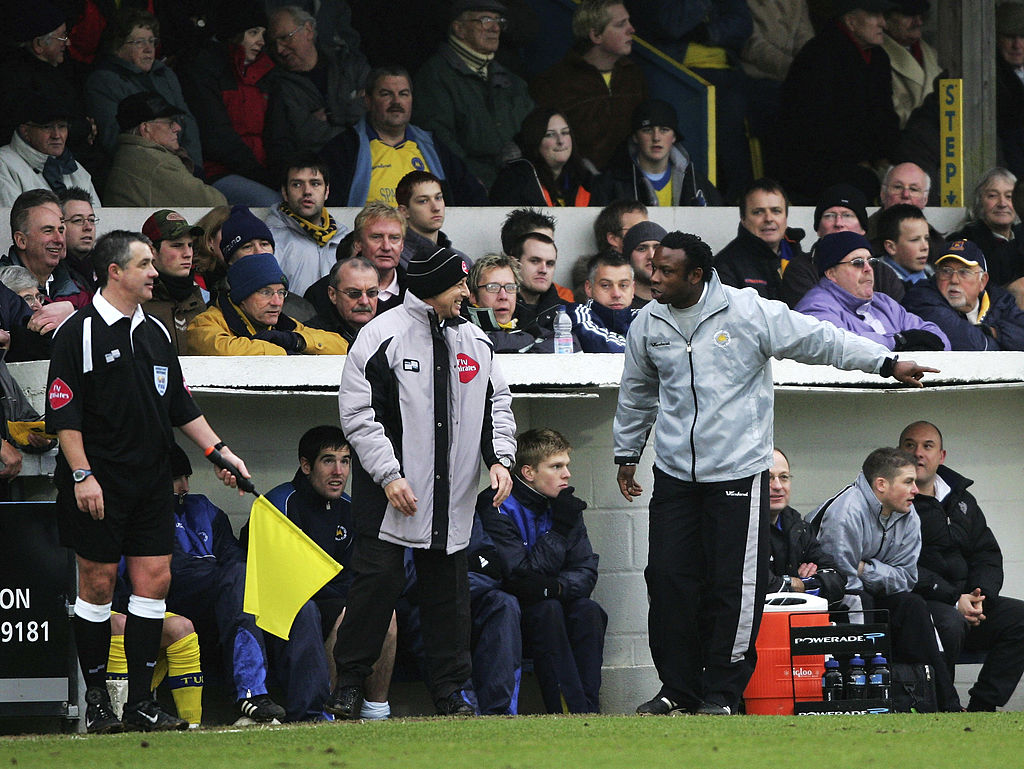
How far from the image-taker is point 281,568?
23.0ft

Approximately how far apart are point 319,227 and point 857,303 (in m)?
3.09

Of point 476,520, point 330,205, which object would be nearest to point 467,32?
point 330,205

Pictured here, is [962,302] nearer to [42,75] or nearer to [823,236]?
[823,236]

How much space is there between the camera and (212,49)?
1108 cm

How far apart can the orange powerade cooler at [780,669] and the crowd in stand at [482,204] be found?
32cm

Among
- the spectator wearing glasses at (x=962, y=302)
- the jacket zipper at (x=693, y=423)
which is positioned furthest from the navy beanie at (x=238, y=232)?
the spectator wearing glasses at (x=962, y=302)

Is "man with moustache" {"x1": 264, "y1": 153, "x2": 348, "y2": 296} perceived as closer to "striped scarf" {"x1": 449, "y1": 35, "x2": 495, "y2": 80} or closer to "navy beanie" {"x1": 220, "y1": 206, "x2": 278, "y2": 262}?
"navy beanie" {"x1": 220, "y1": 206, "x2": 278, "y2": 262}

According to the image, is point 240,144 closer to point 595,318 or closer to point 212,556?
point 595,318

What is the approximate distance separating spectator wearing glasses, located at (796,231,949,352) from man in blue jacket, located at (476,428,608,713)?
77.3 inches

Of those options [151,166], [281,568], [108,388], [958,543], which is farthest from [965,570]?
[151,166]

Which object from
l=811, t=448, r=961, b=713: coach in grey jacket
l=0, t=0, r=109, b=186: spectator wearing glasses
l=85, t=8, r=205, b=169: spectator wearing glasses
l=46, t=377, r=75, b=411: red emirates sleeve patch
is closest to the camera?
l=46, t=377, r=75, b=411: red emirates sleeve patch

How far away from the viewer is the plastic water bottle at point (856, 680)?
25.2ft

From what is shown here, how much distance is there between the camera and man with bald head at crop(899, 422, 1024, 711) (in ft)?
29.3

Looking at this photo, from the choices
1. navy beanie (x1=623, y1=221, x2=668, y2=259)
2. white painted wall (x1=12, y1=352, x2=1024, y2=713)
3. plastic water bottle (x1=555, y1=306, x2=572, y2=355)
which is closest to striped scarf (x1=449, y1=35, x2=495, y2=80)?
navy beanie (x1=623, y1=221, x2=668, y2=259)
